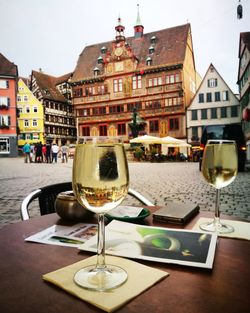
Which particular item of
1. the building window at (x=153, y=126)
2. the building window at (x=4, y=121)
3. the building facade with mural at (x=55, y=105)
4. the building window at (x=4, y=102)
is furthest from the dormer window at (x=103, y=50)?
the building window at (x=4, y=121)

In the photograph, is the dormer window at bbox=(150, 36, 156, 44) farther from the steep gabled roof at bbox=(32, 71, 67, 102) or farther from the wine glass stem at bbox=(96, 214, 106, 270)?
the wine glass stem at bbox=(96, 214, 106, 270)

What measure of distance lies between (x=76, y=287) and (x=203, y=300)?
10.5 inches

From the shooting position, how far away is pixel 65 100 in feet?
159

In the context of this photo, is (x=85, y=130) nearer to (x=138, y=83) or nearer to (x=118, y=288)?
(x=138, y=83)

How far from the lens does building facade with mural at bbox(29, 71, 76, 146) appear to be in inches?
1793

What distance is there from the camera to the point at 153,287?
0.66 meters

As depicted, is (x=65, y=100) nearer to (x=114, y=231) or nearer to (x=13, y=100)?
(x=13, y=100)

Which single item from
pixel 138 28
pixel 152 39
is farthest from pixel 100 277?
pixel 138 28

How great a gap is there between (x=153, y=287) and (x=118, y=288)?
80 millimetres

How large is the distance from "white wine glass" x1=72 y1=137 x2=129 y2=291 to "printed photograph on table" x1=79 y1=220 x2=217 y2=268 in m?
0.14

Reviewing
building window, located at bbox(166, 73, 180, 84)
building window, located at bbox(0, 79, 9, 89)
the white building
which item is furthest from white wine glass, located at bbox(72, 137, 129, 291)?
building window, located at bbox(0, 79, 9, 89)

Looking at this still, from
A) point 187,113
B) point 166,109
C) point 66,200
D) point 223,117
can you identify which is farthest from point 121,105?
point 66,200

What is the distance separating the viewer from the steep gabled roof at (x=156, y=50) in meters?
36.1

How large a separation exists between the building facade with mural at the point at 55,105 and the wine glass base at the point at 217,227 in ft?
148
